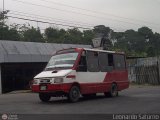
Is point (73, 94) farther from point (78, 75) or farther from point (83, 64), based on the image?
point (83, 64)

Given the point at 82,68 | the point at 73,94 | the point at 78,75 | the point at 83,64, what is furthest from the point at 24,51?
the point at 73,94

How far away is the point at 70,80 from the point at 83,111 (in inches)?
139

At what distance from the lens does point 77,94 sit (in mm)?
16797

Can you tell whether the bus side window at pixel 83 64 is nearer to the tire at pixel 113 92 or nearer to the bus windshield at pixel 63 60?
the bus windshield at pixel 63 60

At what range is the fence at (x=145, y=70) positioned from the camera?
35.9 metres

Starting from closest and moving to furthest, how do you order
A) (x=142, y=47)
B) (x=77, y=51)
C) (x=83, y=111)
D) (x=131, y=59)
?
1. (x=83, y=111)
2. (x=77, y=51)
3. (x=131, y=59)
4. (x=142, y=47)

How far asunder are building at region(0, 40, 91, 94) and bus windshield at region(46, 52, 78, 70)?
1161 centimetres

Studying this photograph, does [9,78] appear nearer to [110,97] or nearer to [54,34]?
[110,97]

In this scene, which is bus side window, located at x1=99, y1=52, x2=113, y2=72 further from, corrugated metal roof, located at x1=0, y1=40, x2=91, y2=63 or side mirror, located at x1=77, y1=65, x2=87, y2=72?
corrugated metal roof, located at x1=0, y1=40, x2=91, y2=63

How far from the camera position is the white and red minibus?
16.2m

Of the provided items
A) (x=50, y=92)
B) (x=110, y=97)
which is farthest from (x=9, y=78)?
(x=50, y=92)

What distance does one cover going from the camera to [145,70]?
36719 millimetres

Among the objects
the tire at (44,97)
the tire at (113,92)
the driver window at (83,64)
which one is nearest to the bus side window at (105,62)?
the tire at (113,92)

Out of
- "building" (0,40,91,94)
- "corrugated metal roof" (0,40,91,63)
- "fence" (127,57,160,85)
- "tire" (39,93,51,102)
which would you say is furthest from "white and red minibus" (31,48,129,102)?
"fence" (127,57,160,85)
